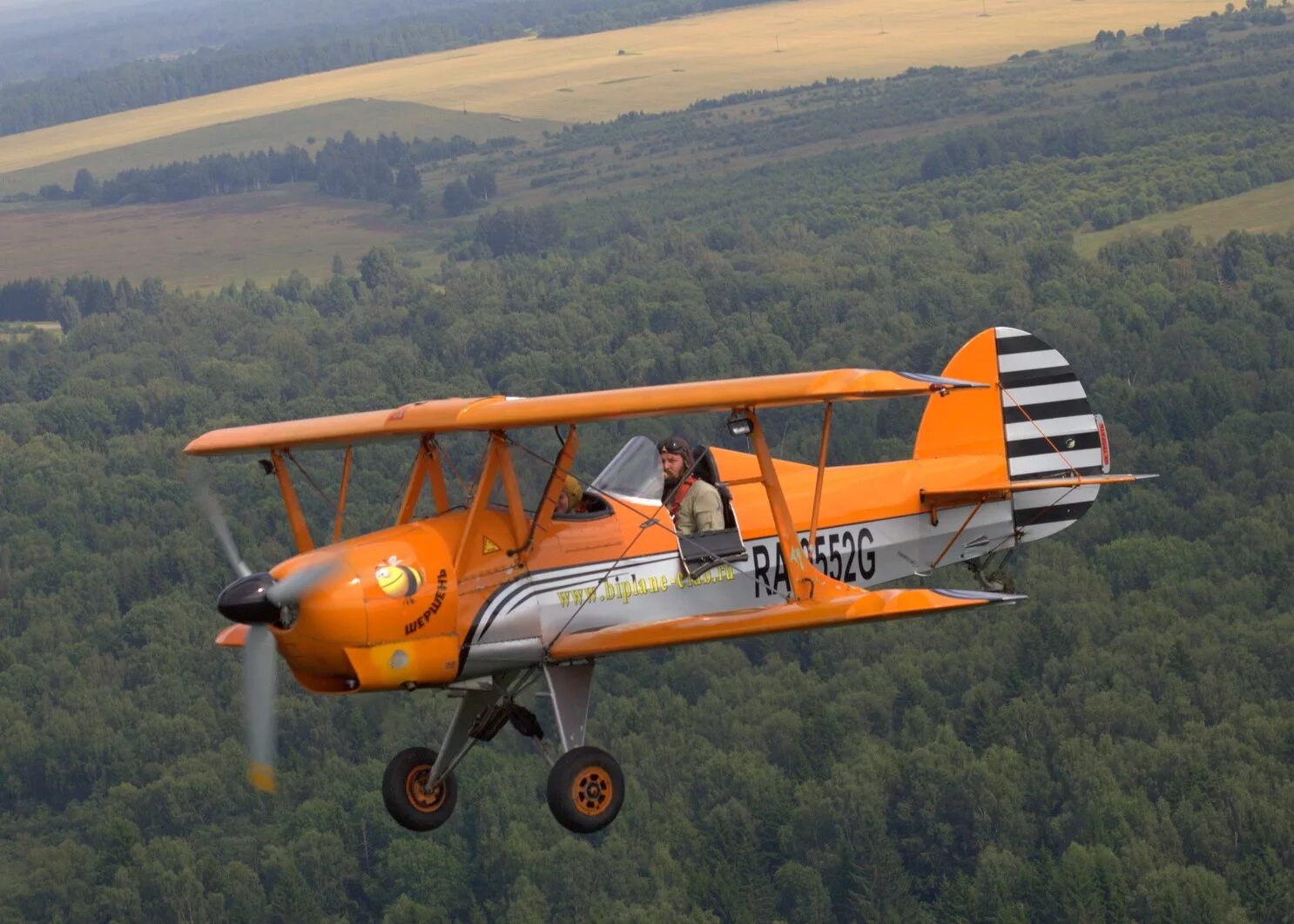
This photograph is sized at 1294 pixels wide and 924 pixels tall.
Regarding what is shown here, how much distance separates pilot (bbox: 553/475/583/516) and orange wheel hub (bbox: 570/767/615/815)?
2274 millimetres

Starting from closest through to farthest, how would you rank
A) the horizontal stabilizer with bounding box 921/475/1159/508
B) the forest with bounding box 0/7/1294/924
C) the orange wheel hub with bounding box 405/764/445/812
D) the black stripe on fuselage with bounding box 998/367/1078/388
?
the orange wheel hub with bounding box 405/764/445/812 < the horizontal stabilizer with bounding box 921/475/1159/508 < the black stripe on fuselage with bounding box 998/367/1078/388 < the forest with bounding box 0/7/1294/924

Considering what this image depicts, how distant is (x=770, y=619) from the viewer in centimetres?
1959

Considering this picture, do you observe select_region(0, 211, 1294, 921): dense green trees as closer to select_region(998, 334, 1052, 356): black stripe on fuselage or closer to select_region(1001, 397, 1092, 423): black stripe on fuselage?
select_region(998, 334, 1052, 356): black stripe on fuselage

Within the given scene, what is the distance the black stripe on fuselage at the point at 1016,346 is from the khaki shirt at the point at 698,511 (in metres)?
5.56

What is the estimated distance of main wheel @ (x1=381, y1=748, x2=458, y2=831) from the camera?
20703 millimetres

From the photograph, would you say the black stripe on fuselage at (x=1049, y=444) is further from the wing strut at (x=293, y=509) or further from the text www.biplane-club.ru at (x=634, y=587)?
the wing strut at (x=293, y=509)

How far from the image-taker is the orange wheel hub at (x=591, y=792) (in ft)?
65.0

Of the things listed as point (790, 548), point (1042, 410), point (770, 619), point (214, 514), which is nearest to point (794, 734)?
point (1042, 410)

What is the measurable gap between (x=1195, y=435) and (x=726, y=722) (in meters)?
44.0

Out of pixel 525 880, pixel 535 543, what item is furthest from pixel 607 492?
pixel 525 880

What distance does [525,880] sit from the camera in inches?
3516

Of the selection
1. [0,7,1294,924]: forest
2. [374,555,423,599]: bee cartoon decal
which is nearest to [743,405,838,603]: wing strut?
[374,555,423,599]: bee cartoon decal

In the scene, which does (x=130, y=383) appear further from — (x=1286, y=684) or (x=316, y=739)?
(x=1286, y=684)

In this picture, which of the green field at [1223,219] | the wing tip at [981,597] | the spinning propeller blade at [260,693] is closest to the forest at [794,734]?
the green field at [1223,219]
